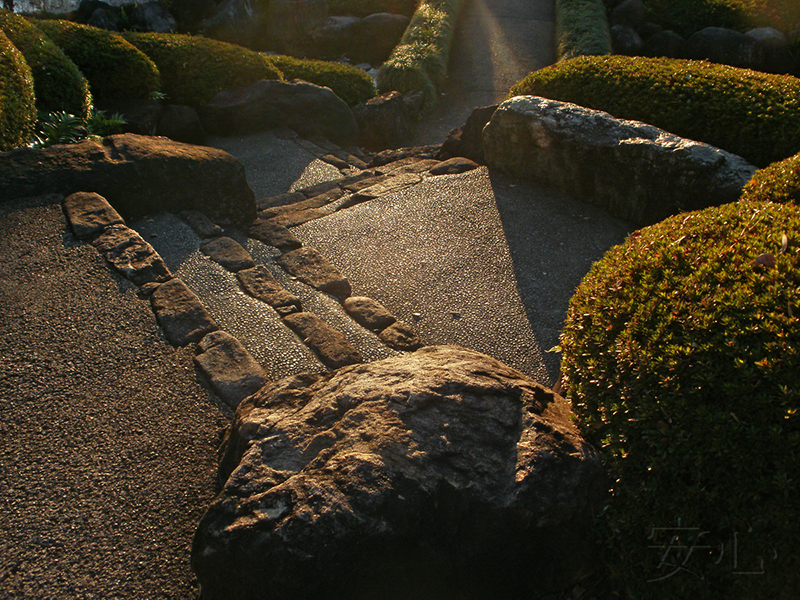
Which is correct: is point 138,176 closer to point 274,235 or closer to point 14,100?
point 274,235

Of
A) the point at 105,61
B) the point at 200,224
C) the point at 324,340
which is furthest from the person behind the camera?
the point at 105,61

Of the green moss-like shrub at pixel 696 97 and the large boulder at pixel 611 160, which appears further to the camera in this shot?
the green moss-like shrub at pixel 696 97

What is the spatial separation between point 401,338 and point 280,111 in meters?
6.11

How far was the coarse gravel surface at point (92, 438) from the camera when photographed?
2.30 meters

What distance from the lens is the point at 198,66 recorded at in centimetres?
889

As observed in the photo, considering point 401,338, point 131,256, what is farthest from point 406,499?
point 131,256

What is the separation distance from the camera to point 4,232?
409cm

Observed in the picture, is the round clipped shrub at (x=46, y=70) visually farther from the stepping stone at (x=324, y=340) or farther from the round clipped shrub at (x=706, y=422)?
the round clipped shrub at (x=706, y=422)

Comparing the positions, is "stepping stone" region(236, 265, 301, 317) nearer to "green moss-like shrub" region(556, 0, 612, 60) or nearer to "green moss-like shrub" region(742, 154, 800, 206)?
"green moss-like shrub" region(742, 154, 800, 206)

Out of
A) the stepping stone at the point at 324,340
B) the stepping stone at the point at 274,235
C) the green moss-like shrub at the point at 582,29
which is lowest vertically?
the stepping stone at the point at 324,340

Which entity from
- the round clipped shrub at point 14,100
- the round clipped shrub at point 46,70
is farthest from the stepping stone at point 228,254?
the round clipped shrub at point 46,70

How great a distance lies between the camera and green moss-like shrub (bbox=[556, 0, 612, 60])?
35.9 ft

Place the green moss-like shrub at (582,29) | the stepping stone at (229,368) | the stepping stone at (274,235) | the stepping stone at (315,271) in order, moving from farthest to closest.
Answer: the green moss-like shrub at (582,29), the stepping stone at (274,235), the stepping stone at (315,271), the stepping stone at (229,368)

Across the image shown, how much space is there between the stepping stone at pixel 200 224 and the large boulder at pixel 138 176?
9cm
